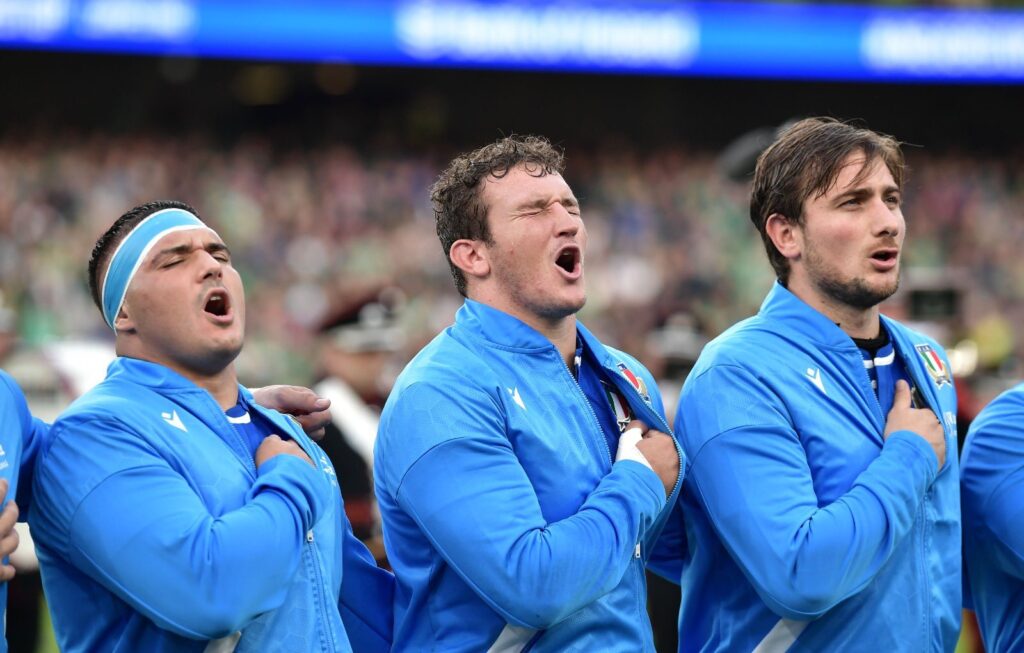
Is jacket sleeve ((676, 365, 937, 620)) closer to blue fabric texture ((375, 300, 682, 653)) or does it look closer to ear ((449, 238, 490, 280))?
blue fabric texture ((375, 300, 682, 653))

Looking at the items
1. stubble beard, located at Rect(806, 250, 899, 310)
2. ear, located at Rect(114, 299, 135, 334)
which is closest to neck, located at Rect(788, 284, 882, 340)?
stubble beard, located at Rect(806, 250, 899, 310)

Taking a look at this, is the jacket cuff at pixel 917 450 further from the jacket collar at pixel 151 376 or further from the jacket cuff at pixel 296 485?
the jacket collar at pixel 151 376

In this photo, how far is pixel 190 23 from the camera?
12.5m

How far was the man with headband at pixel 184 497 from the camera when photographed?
238 centimetres

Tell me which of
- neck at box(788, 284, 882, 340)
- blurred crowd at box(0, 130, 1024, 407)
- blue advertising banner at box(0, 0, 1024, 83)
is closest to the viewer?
neck at box(788, 284, 882, 340)

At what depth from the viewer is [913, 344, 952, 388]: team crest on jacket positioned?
10.1ft

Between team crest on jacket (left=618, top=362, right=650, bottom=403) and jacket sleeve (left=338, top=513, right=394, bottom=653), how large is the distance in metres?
0.69

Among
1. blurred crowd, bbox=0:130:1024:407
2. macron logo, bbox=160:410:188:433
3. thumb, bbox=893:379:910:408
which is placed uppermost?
macron logo, bbox=160:410:188:433

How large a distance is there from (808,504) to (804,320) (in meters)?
0.50

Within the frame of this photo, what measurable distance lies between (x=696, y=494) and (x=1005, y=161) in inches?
598

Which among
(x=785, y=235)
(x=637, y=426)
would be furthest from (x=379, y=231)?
(x=637, y=426)

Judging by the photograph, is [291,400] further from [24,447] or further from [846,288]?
[846,288]

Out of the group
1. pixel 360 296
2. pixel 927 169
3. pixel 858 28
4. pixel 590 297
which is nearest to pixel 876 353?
pixel 360 296

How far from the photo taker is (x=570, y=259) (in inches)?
113
